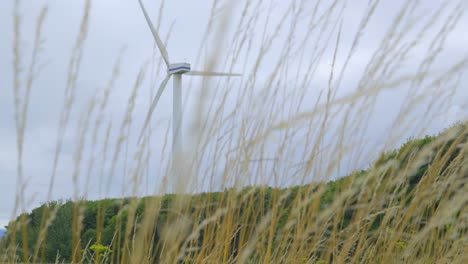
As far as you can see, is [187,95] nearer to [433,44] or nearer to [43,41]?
[43,41]

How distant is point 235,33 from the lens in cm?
246

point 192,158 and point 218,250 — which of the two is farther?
point 218,250

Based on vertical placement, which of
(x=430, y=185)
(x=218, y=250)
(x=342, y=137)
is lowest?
(x=218, y=250)

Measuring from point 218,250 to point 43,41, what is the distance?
1.04 meters

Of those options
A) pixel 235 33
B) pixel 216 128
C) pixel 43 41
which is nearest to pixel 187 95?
pixel 216 128

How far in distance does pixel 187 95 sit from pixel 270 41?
408 mm

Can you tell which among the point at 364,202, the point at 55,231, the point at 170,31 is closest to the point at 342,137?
the point at 364,202

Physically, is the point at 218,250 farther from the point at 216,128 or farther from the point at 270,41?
the point at 270,41

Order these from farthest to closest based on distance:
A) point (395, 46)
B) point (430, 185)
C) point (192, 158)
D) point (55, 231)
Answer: point (55, 231) < point (430, 185) < point (395, 46) < point (192, 158)

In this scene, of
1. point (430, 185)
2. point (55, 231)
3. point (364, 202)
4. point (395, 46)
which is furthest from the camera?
point (55, 231)

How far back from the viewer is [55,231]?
635cm

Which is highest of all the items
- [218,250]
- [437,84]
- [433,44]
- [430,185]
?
[433,44]

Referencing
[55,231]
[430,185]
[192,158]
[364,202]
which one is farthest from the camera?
[55,231]

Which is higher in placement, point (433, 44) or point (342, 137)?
point (433, 44)
